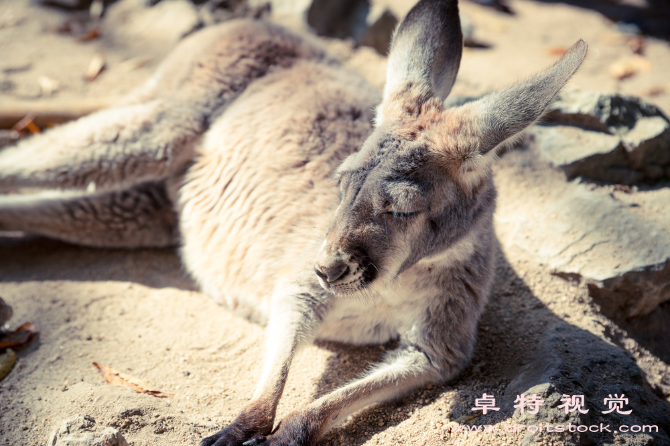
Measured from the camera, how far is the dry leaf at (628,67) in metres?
4.86

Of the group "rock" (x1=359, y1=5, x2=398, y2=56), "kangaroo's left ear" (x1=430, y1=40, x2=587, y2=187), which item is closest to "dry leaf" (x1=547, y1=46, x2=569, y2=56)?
"rock" (x1=359, y1=5, x2=398, y2=56)

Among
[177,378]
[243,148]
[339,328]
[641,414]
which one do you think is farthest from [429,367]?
[243,148]

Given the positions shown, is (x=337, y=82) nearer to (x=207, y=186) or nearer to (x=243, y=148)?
(x=243, y=148)

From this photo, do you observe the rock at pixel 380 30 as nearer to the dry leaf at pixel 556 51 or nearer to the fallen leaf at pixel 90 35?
the dry leaf at pixel 556 51

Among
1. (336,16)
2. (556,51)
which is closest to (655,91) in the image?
(556,51)

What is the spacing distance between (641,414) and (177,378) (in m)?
2.09

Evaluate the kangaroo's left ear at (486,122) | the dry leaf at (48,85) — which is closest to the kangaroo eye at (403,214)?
the kangaroo's left ear at (486,122)

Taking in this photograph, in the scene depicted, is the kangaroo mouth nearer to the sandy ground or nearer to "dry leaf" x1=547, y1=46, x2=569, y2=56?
the sandy ground

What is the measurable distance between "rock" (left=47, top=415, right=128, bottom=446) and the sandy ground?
97mm

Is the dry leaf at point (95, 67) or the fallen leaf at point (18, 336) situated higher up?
the dry leaf at point (95, 67)

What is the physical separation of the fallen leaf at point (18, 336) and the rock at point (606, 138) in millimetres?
3278

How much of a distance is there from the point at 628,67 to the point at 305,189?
391cm

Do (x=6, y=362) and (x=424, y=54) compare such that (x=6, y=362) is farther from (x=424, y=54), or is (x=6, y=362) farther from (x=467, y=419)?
(x=424, y=54)

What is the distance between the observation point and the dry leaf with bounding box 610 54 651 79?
486cm
